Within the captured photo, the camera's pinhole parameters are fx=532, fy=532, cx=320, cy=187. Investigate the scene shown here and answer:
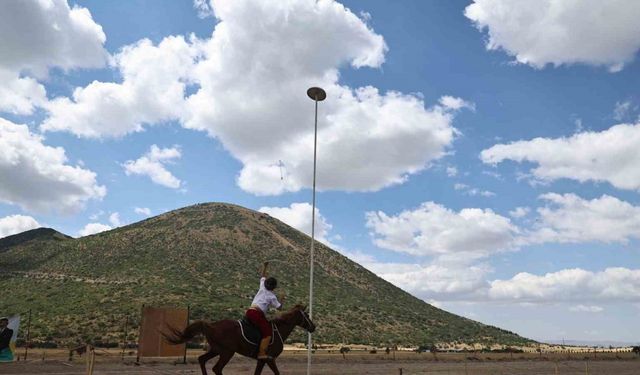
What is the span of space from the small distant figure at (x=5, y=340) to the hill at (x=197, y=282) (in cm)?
3508

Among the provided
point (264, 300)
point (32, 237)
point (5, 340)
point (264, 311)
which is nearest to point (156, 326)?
point (5, 340)

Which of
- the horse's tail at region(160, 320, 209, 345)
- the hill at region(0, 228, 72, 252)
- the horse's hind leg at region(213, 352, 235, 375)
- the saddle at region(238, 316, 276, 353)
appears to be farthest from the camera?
the hill at region(0, 228, 72, 252)

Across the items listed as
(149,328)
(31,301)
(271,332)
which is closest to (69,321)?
(31,301)

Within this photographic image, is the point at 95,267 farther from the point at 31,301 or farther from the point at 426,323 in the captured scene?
the point at 426,323

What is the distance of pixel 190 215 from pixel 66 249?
25648 millimetres

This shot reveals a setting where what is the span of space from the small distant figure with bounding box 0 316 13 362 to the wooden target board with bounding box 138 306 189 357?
814 centimetres

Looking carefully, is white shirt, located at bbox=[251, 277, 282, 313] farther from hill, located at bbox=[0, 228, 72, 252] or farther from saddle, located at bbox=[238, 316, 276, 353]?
hill, located at bbox=[0, 228, 72, 252]

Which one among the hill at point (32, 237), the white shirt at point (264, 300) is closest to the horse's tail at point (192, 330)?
the white shirt at point (264, 300)

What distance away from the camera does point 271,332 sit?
40.5ft

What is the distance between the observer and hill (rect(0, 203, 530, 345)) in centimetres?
5811

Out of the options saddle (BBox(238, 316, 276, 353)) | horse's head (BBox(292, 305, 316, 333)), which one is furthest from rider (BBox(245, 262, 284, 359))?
horse's head (BBox(292, 305, 316, 333))

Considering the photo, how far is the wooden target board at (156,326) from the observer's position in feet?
73.4

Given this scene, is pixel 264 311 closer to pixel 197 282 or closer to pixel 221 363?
pixel 221 363

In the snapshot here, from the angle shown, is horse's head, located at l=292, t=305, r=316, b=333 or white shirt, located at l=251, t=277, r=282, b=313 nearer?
white shirt, located at l=251, t=277, r=282, b=313
